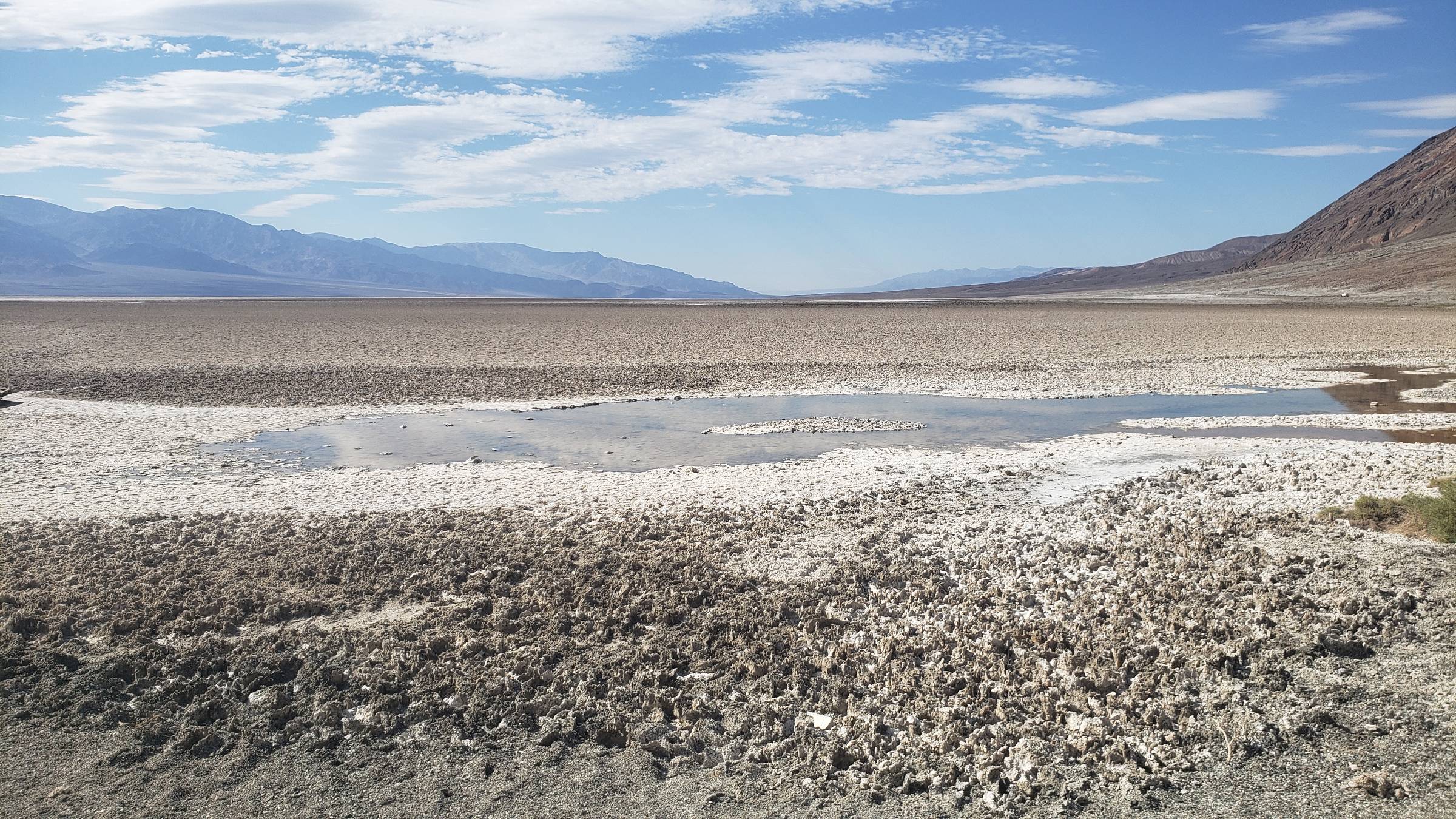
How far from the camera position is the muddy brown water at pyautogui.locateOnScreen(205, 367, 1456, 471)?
11.7m

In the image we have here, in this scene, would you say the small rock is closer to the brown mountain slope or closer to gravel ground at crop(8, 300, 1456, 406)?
gravel ground at crop(8, 300, 1456, 406)

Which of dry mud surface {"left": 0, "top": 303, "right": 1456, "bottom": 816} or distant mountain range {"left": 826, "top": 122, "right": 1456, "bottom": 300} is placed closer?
dry mud surface {"left": 0, "top": 303, "right": 1456, "bottom": 816}

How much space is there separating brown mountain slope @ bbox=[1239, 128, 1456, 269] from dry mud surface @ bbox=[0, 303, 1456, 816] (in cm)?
13058


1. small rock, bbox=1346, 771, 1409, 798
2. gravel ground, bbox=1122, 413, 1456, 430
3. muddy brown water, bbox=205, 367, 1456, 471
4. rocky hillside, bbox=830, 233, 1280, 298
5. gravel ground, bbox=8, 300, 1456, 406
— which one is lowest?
small rock, bbox=1346, 771, 1409, 798

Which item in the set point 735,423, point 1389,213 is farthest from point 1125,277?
point 735,423

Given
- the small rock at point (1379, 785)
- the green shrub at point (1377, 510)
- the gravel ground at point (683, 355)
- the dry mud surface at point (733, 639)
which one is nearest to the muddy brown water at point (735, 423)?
the dry mud surface at point (733, 639)

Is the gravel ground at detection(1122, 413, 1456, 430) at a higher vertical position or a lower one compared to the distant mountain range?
lower

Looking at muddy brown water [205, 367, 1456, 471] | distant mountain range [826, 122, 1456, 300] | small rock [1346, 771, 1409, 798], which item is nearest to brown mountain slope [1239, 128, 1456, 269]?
distant mountain range [826, 122, 1456, 300]

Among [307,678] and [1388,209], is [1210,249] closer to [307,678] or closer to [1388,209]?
[1388,209]

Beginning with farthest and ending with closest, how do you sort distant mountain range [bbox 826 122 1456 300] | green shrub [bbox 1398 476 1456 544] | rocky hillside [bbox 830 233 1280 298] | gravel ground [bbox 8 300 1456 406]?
rocky hillside [bbox 830 233 1280 298] → distant mountain range [bbox 826 122 1456 300] → gravel ground [bbox 8 300 1456 406] → green shrub [bbox 1398 476 1456 544]

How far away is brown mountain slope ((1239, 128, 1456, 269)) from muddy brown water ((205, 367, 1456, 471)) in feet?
397

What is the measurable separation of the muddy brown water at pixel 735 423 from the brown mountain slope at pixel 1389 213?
397ft

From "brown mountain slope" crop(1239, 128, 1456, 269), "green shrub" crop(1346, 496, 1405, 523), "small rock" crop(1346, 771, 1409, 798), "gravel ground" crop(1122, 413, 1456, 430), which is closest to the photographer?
"small rock" crop(1346, 771, 1409, 798)

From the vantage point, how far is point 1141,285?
146625 millimetres
